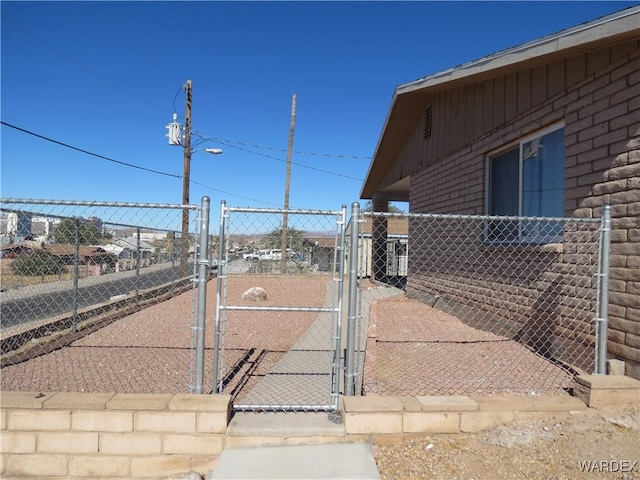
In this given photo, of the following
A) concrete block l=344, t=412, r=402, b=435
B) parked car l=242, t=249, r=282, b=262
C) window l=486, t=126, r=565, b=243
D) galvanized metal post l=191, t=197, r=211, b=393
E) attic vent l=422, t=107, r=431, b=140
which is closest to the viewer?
concrete block l=344, t=412, r=402, b=435

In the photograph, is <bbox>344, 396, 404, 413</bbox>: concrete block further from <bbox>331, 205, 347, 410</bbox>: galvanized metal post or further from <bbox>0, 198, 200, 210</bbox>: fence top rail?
<bbox>0, 198, 200, 210</bbox>: fence top rail

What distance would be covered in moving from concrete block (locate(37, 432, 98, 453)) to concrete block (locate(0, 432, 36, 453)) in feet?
0.20

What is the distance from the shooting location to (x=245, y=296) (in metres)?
10.9

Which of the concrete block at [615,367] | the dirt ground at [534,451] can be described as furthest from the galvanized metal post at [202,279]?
the concrete block at [615,367]

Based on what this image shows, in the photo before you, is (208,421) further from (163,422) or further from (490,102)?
(490,102)

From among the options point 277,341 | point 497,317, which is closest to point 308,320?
point 277,341

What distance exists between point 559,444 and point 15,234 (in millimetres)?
5640

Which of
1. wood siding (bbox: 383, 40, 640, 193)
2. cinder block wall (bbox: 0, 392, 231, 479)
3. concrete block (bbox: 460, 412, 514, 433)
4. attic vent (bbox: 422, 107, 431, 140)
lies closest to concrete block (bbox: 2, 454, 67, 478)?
cinder block wall (bbox: 0, 392, 231, 479)

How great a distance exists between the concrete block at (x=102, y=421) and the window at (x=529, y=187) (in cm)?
450

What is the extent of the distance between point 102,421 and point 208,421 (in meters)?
0.72

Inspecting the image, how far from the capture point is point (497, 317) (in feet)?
20.3

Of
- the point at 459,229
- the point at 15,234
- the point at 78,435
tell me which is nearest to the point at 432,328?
the point at 459,229

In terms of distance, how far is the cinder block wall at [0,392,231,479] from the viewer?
111 inches

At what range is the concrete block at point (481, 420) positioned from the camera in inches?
119
